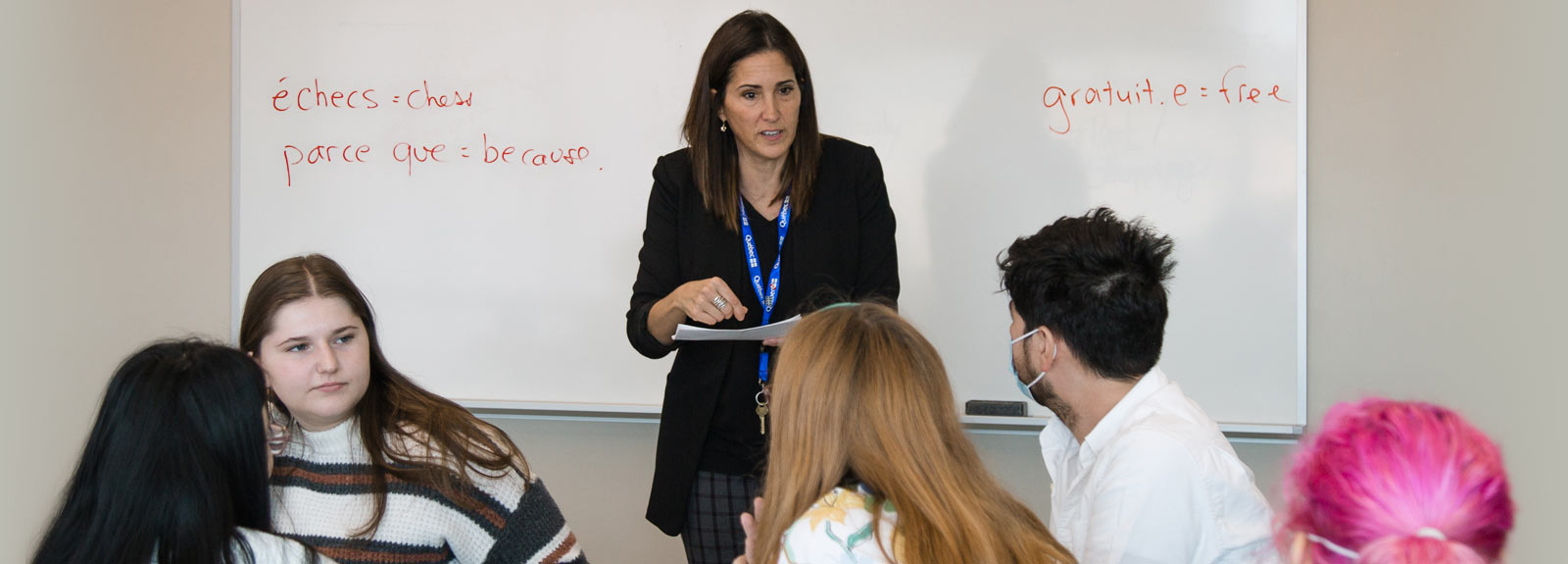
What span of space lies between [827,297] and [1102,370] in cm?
60

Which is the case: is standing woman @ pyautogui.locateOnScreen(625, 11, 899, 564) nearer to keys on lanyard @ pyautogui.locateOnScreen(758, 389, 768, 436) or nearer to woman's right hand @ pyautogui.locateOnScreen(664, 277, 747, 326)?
keys on lanyard @ pyautogui.locateOnScreen(758, 389, 768, 436)

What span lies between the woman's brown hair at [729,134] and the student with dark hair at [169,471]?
3.16ft

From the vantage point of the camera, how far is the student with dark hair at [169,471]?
56.7 inches

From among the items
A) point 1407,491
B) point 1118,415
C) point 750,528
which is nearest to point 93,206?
point 750,528

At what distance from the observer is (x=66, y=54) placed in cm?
317

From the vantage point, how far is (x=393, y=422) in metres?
1.81

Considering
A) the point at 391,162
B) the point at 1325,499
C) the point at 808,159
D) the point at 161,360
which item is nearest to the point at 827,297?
the point at 808,159

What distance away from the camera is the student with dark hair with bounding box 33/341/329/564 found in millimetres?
1441

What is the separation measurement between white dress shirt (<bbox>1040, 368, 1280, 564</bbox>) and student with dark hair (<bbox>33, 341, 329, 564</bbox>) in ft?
3.42

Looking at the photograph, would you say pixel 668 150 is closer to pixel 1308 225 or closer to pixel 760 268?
pixel 760 268

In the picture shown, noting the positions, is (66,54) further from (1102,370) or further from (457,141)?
(1102,370)

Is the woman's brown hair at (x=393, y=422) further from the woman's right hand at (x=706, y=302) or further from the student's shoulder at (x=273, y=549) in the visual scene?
the woman's right hand at (x=706, y=302)

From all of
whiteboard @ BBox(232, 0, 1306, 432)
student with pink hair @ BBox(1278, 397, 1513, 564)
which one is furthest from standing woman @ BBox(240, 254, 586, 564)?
whiteboard @ BBox(232, 0, 1306, 432)

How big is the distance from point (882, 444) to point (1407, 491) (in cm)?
66
